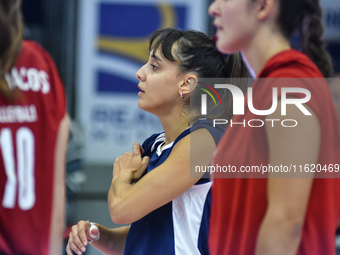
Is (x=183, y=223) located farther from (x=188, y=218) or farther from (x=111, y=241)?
(x=111, y=241)

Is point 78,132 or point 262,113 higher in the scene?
point 262,113

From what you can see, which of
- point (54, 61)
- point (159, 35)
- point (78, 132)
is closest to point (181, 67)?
point (159, 35)

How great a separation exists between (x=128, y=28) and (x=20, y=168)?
89 centimetres

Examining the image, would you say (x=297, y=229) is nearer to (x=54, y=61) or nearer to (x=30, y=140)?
(x=30, y=140)

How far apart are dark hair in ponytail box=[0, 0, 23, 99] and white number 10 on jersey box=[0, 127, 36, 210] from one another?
0.13 metres

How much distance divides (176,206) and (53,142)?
2.08 feet

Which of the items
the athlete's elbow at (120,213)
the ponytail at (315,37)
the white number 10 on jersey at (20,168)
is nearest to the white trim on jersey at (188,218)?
the athlete's elbow at (120,213)

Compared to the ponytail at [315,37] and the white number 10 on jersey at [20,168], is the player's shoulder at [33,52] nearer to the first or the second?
the white number 10 on jersey at [20,168]

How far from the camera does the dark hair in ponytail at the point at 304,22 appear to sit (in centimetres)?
65

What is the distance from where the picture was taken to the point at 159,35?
0.91m

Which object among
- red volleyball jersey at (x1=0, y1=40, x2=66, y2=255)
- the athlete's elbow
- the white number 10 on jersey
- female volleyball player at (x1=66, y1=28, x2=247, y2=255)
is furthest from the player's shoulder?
the athlete's elbow

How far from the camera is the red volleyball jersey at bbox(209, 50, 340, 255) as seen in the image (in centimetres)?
62

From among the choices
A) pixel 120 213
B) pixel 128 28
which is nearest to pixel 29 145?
pixel 120 213

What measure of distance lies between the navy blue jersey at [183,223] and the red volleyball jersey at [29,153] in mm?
539
